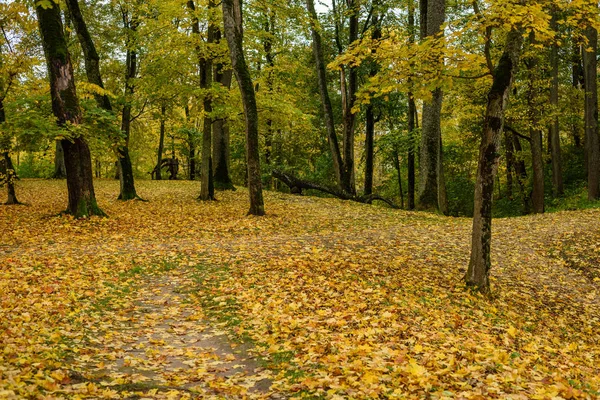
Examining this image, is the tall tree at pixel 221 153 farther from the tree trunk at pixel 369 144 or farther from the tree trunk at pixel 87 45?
the tree trunk at pixel 369 144

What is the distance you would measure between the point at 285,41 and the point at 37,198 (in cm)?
1670

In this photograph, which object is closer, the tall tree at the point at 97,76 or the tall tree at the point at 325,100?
the tall tree at the point at 97,76

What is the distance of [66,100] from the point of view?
40.4 ft

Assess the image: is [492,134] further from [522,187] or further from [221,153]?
[522,187]

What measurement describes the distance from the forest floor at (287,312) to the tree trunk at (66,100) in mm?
903

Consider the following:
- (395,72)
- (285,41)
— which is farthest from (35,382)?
(285,41)

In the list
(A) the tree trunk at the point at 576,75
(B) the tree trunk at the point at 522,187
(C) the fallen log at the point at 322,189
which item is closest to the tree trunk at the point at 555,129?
(B) the tree trunk at the point at 522,187

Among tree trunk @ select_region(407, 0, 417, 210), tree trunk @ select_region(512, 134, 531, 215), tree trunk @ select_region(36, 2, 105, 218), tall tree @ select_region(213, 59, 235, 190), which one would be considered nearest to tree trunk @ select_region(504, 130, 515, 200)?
tree trunk @ select_region(512, 134, 531, 215)

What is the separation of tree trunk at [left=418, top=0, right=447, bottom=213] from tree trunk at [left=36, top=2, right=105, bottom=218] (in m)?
11.4

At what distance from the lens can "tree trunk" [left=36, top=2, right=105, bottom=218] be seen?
40.2ft

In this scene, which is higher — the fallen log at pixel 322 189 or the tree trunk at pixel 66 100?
the tree trunk at pixel 66 100

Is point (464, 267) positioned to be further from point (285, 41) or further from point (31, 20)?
point (285, 41)

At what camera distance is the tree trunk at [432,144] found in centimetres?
1534

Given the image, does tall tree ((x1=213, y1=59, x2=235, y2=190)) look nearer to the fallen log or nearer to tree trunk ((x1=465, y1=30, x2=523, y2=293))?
the fallen log
